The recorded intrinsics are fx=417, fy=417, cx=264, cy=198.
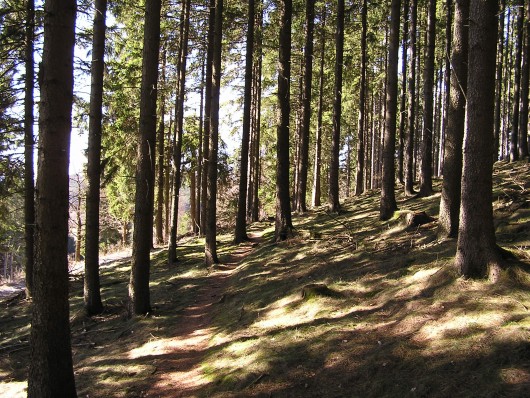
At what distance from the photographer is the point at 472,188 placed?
6.62 meters

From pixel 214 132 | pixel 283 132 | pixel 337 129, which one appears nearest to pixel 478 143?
pixel 283 132

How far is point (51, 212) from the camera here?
5.30 meters

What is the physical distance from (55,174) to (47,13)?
2020 millimetres

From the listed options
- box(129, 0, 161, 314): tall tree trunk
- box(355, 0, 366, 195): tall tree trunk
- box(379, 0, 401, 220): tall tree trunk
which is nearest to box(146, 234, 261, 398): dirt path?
box(129, 0, 161, 314): tall tree trunk

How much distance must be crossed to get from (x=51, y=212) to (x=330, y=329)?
4509mm

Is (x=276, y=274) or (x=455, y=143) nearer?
(x=455, y=143)

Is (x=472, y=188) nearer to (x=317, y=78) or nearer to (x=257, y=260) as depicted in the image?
(x=257, y=260)

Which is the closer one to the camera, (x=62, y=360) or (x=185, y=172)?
(x=62, y=360)

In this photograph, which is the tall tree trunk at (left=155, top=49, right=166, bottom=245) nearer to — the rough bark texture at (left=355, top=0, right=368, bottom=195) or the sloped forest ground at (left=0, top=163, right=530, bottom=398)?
the sloped forest ground at (left=0, top=163, right=530, bottom=398)

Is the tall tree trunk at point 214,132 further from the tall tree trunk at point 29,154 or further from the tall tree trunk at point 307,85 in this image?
the tall tree trunk at point 29,154

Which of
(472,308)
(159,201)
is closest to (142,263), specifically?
(472,308)

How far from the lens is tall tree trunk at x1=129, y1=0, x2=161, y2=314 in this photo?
9828mm

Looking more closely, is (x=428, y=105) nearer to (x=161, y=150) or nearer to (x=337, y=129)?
(x=337, y=129)

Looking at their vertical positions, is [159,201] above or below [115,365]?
above
